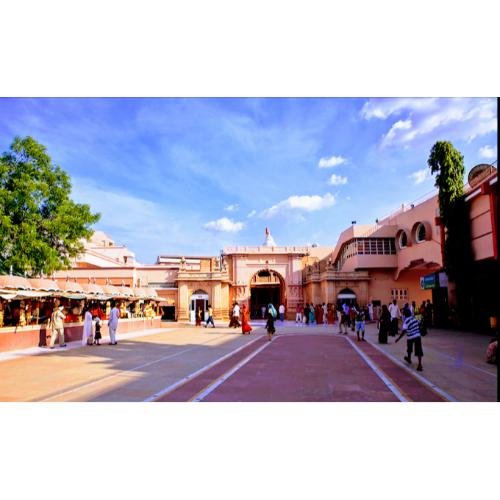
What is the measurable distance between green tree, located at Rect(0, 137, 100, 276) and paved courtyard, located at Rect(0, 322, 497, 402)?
610 cm

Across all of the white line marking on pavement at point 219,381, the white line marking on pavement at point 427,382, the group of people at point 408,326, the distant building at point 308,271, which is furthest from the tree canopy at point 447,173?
the white line marking on pavement at point 219,381

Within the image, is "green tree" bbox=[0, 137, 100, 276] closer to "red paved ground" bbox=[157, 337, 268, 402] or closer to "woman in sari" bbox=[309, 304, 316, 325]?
"red paved ground" bbox=[157, 337, 268, 402]

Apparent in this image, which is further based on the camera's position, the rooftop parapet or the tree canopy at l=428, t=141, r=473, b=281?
the rooftop parapet

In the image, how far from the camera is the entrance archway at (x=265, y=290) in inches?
1676

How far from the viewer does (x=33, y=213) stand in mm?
18906

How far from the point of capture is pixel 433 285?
76.5 ft

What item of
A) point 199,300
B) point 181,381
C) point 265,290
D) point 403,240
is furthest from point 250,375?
point 265,290

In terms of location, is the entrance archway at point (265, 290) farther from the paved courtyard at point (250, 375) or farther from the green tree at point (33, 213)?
the paved courtyard at point (250, 375)

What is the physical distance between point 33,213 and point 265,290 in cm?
3299

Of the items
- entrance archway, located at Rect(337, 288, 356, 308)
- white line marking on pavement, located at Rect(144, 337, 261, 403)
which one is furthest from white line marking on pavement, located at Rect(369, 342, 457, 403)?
entrance archway, located at Rect(337, 288, 356, 308)

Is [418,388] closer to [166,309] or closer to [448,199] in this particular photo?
[448,199]

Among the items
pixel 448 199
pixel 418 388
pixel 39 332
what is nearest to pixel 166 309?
pixel 39 332

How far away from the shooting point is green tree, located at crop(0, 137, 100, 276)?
18.3 meters

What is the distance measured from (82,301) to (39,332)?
18.8 ft
